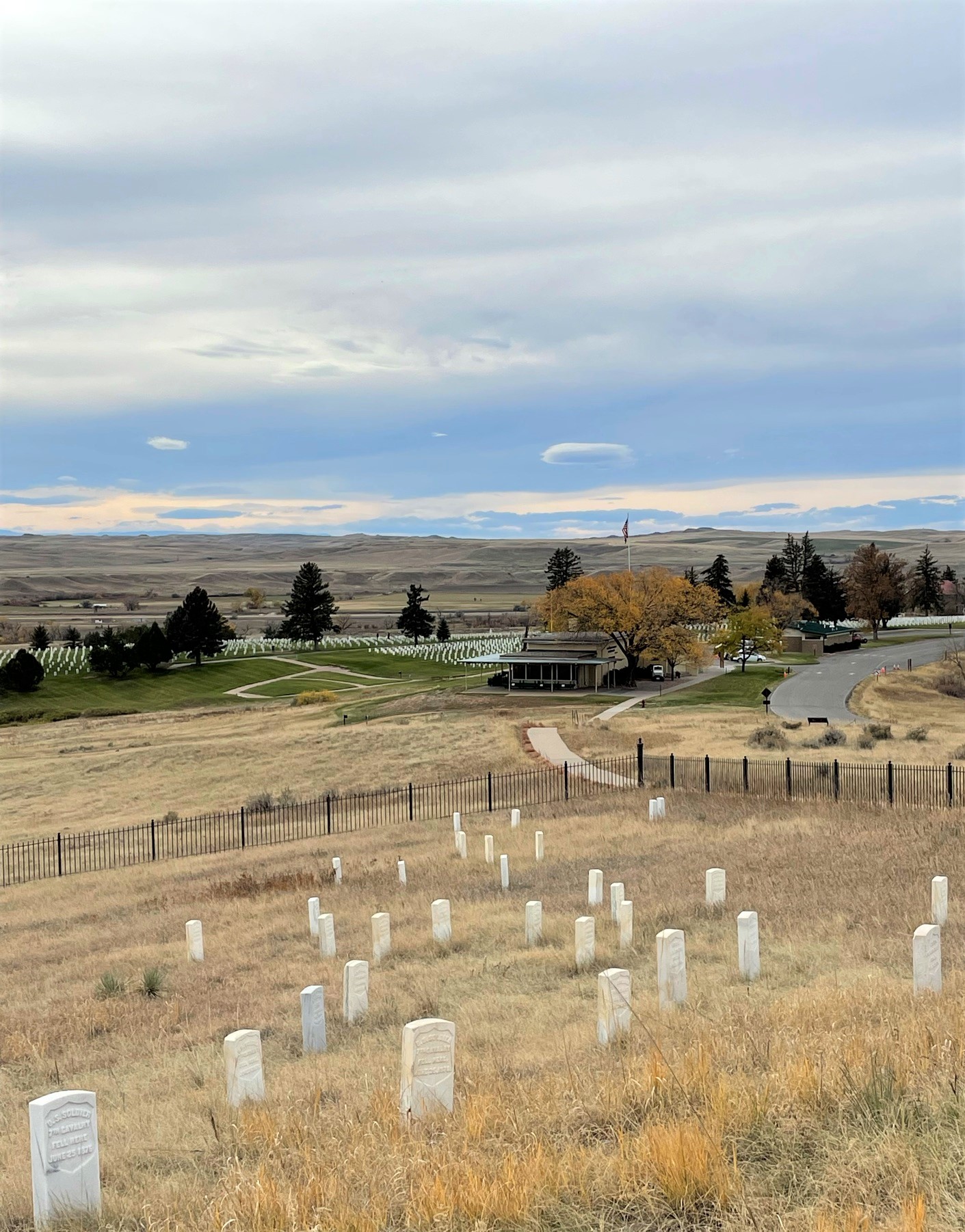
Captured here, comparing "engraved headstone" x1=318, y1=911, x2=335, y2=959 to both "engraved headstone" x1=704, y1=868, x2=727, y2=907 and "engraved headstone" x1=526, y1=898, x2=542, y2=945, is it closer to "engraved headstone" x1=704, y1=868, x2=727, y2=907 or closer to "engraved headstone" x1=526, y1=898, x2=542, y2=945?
"engraved headstone" x1=526, y1=898, x2=542, y2=945

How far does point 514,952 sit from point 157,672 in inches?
3448

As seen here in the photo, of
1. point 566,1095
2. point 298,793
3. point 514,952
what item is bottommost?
point 298,793

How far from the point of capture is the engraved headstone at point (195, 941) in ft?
53.2

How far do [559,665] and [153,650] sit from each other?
4108 cm

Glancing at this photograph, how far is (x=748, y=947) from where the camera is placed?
11.4 metres

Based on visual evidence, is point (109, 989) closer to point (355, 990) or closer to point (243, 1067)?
point (355, 990)

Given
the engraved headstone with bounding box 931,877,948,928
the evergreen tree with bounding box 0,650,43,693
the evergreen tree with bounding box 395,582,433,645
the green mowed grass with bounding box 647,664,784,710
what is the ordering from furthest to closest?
the evergreen tree with bounding box 395,582,433,645
the evergreen tree with bounding box 0,650,43,693
the green mowed grass with bounding box 647,664,784,710
the engraved headstone with bounding box 931,877,948,928

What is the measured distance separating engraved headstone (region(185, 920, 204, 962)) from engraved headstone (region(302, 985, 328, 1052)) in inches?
264

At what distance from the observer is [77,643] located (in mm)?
114812

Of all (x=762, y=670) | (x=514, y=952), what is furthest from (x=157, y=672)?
(x=514, y=952)

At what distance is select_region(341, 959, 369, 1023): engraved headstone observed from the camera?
11.0 metres

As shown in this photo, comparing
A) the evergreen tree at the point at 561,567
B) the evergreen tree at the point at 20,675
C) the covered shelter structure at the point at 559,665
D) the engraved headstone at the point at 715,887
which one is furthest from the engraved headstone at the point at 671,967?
the evergreen tree at the point at 561,567

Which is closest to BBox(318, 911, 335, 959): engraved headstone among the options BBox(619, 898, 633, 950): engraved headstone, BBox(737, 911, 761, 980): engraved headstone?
BBox(619, 898, 633, 950): engraved headstone

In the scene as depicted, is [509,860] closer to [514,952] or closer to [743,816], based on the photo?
[743,816]
